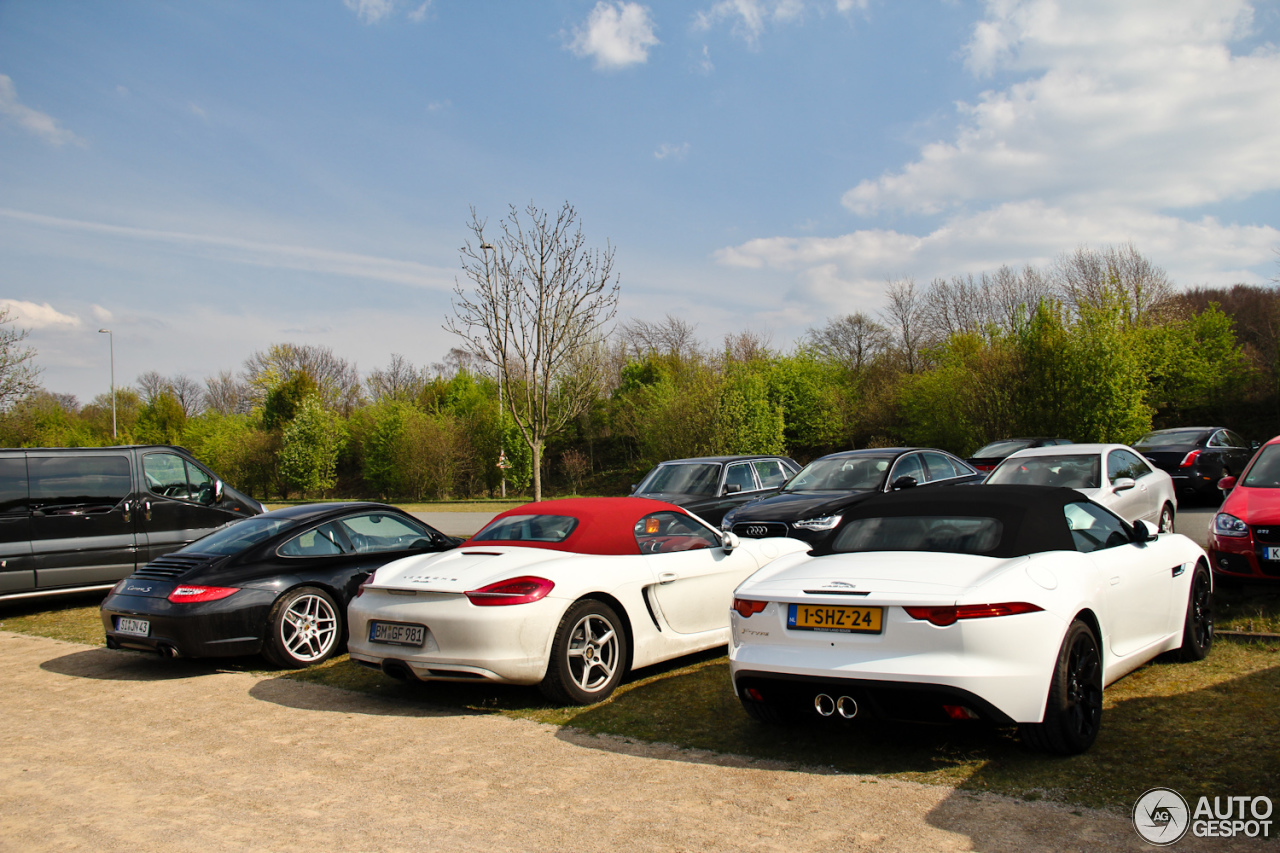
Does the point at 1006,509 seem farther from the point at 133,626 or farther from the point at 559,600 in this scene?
the point at 133,626

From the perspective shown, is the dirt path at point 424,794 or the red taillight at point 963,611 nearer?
the dirt path at point 424,794

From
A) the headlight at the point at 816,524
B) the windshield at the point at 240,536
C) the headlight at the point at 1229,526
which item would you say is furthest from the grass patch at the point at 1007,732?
the headlight at the point at 816,524

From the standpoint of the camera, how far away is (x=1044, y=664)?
430 cm

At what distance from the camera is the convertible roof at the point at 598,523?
Result: 6645 mm

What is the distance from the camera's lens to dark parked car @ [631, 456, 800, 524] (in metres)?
13.1

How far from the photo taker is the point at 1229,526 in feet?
25.6

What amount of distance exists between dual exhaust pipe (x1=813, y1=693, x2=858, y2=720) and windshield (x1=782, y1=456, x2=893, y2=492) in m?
7.20

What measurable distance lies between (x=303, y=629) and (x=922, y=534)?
17.5 feet

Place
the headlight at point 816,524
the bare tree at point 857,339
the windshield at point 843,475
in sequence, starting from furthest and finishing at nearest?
1. the bare tree at point 857,339
2. the windshield at point 843,475
3. the headlight at point 816,524

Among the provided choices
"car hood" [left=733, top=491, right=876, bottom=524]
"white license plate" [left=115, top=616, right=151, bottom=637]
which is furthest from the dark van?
"car hood" [left=733, top=491, right=876, bottom=524]

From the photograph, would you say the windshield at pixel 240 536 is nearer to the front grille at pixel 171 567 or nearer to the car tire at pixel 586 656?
the front grille at pixel 171 567

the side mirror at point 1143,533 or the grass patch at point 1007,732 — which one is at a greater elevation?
the side mirror at point 1143,533

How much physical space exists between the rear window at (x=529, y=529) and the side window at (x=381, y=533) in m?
1.57

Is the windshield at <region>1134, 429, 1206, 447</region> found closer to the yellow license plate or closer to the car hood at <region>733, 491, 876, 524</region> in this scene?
the car hood at <region>733, 491, 876, 524</region>
